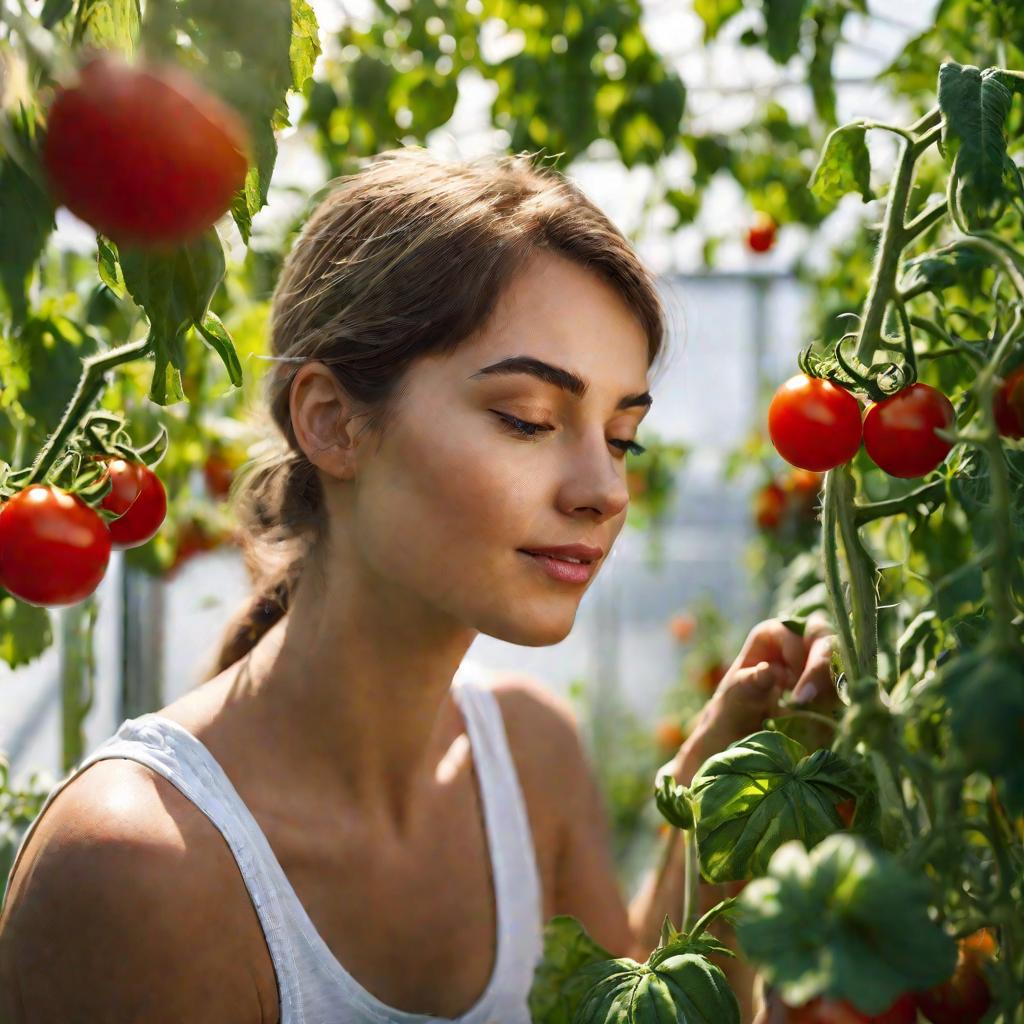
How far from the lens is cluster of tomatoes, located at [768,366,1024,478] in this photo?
1.99 feet

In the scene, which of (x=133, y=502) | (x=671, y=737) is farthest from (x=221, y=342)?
(x=671, y=737)

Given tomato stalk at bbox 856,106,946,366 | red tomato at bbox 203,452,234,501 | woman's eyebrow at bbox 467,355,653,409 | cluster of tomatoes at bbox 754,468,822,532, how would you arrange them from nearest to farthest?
tomato stalk at bbox 856,106,946,366, woman's eyebrow at bbox 467,355,653,409, red tomato at bbox 203,452,234,501, cluster of tomatoes at bbox 754,468,822,532


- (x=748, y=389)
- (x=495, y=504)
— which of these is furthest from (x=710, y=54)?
(x=748, y=389)

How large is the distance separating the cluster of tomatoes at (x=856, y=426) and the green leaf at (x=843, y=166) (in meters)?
0.14

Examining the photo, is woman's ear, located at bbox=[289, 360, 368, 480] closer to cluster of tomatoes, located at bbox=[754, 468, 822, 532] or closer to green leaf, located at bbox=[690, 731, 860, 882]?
green leaf, located at bbox=[690, 731, 860, 882]

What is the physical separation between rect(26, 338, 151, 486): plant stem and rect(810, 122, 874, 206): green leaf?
42cm

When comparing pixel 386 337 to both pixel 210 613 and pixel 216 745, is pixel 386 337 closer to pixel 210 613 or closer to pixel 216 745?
pixel 216 745

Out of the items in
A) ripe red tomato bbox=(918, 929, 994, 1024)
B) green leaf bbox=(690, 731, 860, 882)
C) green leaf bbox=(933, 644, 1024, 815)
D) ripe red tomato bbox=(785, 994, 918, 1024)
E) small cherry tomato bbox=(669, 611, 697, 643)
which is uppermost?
green leaf bbox=(933, 644, 1024, 815)

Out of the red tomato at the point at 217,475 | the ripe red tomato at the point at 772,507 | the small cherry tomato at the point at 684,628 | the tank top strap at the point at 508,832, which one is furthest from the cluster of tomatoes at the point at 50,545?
the small cherry tomato at the point at 684,628

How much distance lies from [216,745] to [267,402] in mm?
326

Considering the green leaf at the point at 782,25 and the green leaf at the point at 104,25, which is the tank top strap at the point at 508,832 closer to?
the green leaf at the point at 782,25

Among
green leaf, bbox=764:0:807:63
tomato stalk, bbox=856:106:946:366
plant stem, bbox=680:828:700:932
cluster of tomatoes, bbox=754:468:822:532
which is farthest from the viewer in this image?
cluster of tomatoes, bbox=754:468:822:532

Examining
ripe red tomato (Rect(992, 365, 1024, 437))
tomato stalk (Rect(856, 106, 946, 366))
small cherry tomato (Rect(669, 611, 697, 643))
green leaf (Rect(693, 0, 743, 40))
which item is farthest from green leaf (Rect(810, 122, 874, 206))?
small cherry tomato (Rect(669, 611, 697, 643))

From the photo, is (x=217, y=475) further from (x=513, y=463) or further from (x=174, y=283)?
(x=174, y=283)
